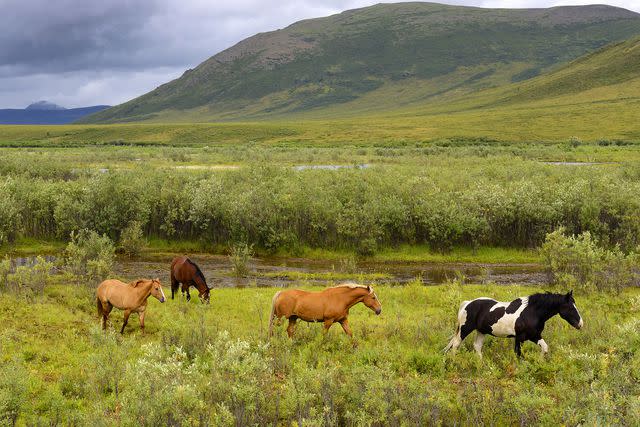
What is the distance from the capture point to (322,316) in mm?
12781

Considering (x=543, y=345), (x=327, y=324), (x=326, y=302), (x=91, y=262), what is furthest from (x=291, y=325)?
(x=91, y=262)

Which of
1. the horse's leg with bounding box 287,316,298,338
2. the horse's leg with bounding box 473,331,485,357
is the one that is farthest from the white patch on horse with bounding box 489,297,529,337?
the horse's leg with bounding box 287,316,298,338

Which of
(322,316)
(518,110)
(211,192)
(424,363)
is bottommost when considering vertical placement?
(424,363)

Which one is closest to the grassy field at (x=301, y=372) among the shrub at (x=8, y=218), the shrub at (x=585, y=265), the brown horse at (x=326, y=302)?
the brown horse at (x=326, y=302)

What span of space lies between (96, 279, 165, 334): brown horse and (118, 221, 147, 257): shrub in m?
12.8

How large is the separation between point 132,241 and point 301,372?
18.8 meters

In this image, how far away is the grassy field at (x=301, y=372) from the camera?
8.16 metres

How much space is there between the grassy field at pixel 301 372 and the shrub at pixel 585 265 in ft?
8.07

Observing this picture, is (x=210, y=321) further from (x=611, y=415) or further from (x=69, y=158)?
(x=69, y=158)

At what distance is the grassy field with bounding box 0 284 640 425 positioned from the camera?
8.16 m

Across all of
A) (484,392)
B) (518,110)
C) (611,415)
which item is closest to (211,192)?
(484,392)

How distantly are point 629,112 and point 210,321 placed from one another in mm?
134919

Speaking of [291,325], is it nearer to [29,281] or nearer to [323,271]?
[29,281]

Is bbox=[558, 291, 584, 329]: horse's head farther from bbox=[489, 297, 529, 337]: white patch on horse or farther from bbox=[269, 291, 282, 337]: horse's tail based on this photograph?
bbox=[269, 291, 282, 337]: horse's tail
